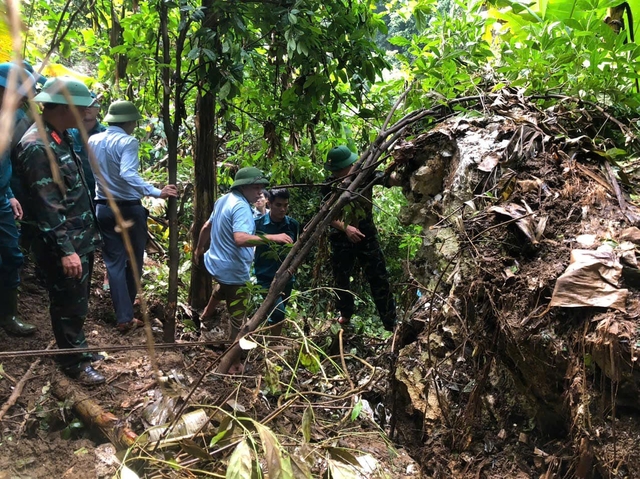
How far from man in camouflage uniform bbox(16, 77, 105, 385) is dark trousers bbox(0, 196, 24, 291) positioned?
0.39 meters

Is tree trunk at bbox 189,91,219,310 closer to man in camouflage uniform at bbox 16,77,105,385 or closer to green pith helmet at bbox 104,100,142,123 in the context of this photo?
green pith helmet at bbox 104,100,142,123

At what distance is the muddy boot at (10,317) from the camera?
330 centimetres

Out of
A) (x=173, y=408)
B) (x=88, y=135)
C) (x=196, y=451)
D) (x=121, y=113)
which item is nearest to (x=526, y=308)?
(x=196, y=451)

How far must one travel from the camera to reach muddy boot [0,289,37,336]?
3.30 m

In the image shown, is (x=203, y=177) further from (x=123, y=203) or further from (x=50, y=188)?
(x=50, y=188)

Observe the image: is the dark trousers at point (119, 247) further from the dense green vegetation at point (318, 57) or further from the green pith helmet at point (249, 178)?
the green pith helmet at point (249, 178)

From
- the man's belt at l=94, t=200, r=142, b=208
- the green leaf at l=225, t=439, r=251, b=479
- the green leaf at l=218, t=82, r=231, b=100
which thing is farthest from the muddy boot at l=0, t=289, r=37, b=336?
the green leaf at l=225, t=439, r=251, b=479

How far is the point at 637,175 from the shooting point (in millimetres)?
2062

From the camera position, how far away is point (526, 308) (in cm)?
180

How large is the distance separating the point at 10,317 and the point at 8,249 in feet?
1.79

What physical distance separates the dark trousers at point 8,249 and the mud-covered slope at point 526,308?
9.08 ft

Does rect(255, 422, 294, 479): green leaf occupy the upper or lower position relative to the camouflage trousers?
upper

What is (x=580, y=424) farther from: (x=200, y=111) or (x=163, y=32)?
(x=200, y=111)

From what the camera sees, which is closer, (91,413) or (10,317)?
(91,413)
